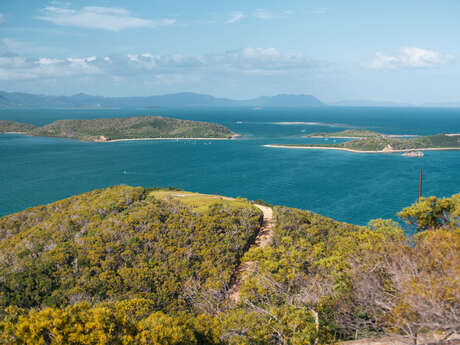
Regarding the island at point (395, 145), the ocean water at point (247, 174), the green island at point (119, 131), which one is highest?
the green island at point (119, 131)

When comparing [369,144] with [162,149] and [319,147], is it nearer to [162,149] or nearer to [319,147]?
[319,147]

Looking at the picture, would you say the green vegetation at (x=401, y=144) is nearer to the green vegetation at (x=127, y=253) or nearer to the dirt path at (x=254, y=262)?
the dirt path at (x=254, y=262)

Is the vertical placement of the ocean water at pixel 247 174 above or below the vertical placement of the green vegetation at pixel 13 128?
below

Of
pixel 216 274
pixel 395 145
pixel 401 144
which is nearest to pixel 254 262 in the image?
pixel 216 274

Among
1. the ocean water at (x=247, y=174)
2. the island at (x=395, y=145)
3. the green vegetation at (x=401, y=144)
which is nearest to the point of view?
the ocean water at (x=247, y=174)

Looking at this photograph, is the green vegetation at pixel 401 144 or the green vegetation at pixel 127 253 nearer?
the green vegetation at pixel 127 253

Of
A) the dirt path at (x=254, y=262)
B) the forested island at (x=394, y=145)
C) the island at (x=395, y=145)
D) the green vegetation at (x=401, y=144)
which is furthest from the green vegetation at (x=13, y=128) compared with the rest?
the dirt path at (x=254, y=262)

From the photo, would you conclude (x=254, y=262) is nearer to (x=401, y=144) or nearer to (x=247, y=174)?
(x=247, y=174)
